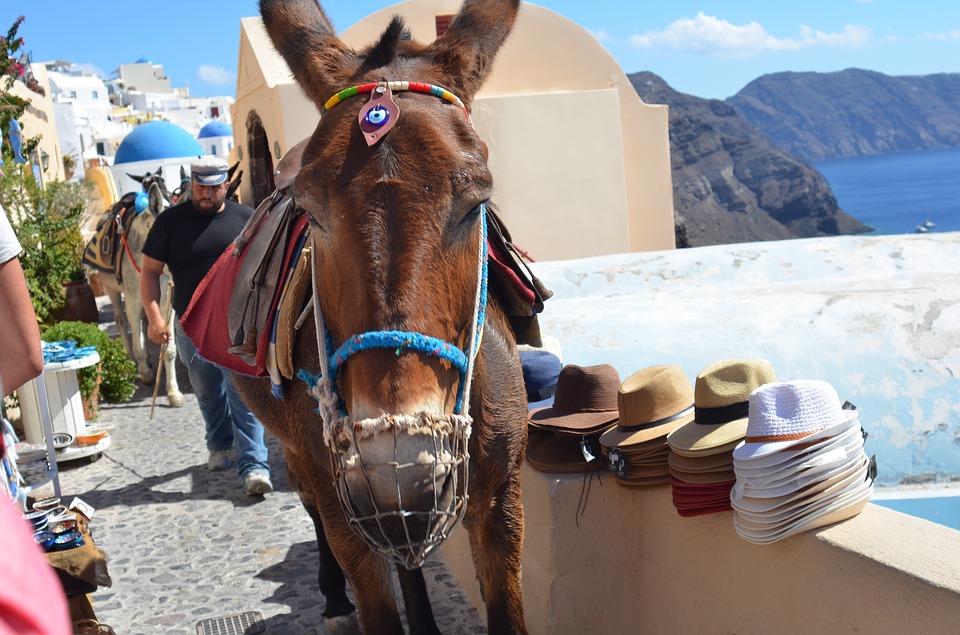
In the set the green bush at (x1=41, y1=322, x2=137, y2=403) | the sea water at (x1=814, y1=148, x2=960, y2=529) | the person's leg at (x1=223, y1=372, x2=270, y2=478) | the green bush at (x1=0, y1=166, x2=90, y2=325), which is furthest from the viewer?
the green bush at (x1=0, y1=166, x2=90, y2=325)

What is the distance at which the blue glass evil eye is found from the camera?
225cm

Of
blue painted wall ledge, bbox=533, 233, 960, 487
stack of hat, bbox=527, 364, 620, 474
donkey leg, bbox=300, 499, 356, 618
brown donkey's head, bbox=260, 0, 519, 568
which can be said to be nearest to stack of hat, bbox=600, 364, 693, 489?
stack of hat, bbox=527, 364, 620, 474

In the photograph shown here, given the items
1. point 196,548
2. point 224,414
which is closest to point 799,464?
point 196,548

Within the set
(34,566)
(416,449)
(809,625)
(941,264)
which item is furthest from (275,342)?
(941,264)

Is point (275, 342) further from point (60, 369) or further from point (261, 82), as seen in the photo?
point (261, 82)

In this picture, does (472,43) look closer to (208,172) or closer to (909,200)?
(208,172)

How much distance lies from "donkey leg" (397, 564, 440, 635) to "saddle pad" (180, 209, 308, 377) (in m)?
1.13

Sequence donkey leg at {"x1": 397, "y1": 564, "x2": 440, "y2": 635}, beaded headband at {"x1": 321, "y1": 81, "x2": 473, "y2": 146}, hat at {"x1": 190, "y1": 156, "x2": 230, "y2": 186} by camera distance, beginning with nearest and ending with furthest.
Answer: beaded headband at {"x1": 321, "y1": 81, "x2": 473, "y2": 146}, donkey leg at {"x1": 397, "y1": 564, "x2": 440, "y2": 635}, hat at {"x1": 190, "y1": 156, "x2": 230, "y2": 186}

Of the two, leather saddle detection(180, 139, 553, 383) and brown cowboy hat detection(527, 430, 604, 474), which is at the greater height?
leather saddle detection(180, 139, 553, 383)

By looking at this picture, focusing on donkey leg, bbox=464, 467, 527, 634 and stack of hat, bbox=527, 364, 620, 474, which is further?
stack of hat, bbox=527, 364, 620, 474

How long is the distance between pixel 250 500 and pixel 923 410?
174 inches

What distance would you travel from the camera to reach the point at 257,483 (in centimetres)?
627

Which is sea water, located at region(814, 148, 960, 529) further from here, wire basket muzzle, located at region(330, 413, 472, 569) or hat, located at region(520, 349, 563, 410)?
wire basket muzzle, located at region(330, 413, 472, 569)

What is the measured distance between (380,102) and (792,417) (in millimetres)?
1521
